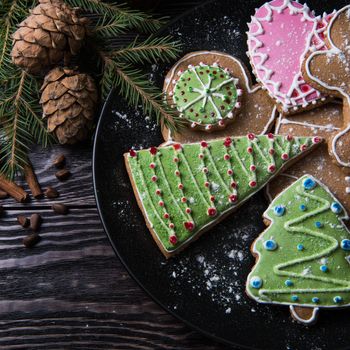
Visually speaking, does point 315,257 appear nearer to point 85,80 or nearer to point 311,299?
point 311,299

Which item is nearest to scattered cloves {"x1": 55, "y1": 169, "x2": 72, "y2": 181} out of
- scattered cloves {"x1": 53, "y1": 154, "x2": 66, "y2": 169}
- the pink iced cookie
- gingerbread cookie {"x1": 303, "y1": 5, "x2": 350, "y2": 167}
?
scattered cloves {"x1": 53, "y1": 154, "x2": 66, "y2": 169}

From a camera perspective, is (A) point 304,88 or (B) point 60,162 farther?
Result: (B) point 60,162

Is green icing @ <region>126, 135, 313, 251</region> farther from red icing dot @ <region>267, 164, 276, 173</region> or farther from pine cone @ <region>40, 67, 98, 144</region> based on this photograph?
pine cone @ <region>40, 67, 98, 144</region>

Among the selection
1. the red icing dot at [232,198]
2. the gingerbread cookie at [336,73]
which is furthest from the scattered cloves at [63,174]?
the gingerbread cookie at [336,73]

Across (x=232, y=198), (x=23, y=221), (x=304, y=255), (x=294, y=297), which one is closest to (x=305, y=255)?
(x=304, y=255)

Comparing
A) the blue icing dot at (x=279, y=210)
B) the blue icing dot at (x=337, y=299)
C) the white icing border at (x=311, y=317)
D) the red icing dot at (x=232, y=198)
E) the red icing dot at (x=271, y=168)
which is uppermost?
the red icing dot at (x=271, y=168)

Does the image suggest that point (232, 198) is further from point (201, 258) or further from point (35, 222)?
point (35, 222)

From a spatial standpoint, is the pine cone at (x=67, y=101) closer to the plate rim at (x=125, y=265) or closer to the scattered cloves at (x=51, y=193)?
the plate rim at (x=125, y=265)
